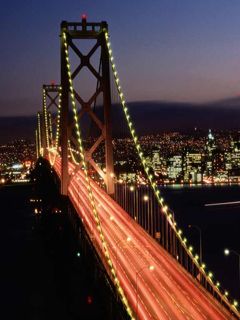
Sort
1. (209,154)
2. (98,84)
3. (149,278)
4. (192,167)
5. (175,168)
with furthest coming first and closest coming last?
1. (209,154)
2. (192,167)
3. (175,168)
4. (98,84)
5. (149,278)

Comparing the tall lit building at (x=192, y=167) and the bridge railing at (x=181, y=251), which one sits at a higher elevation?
the bridge railing at (x=181, y=251)

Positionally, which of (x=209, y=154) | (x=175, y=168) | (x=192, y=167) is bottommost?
(x=192, y=167)

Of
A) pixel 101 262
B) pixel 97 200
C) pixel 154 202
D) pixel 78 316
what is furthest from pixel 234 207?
pixel 101 262

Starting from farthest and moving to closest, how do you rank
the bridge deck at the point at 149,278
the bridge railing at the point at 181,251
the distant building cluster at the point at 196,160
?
the distant building cluster at the point at 196,160
the bridge railing at the point at 181,251
the bridge deck at the point at 149,278

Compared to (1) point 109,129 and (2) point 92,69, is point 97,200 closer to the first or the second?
(1) point 109,129

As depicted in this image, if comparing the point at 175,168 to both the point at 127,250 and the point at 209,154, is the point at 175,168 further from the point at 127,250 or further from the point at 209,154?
the point at 127,250

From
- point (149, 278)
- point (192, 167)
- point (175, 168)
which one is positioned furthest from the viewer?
point (192, 167)

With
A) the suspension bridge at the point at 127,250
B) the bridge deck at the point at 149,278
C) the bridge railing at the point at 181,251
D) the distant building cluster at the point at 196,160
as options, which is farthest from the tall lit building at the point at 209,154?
the bridge deck at the point at 149,278

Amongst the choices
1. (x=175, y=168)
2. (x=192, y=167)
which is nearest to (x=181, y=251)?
(x=175, y=168)

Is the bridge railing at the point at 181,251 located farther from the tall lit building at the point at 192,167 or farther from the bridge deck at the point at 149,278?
the tall lit building at the point at 192,167
